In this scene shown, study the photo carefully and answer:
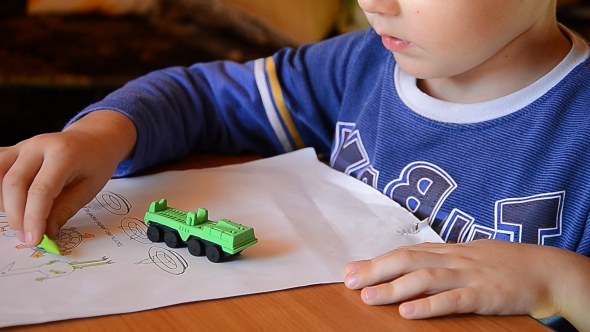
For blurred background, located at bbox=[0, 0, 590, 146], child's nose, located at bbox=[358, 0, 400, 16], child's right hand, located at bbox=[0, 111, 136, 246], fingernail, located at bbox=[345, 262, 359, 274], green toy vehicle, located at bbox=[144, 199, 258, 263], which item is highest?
child's nose, located at bbox=[358, 0, 400, 16]

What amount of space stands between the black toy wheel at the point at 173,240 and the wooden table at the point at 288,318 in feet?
0.26

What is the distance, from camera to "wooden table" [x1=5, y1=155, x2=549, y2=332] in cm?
45

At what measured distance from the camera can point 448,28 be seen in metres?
0.64

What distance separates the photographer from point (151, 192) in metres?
0.67

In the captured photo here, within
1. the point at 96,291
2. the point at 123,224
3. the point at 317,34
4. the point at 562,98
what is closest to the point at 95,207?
the point at 123,224

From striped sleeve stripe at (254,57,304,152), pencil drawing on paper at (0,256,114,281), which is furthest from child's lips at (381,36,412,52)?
pencil drawing on paper at (0,256,114,281)

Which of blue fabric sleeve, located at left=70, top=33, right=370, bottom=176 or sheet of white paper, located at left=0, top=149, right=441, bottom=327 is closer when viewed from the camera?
sheet of white paper, located at left=0, top=149, right=441, bottom=327

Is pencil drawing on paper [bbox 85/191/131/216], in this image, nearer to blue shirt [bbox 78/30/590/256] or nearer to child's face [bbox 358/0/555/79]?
blue shirt [bbox 78/30/590/256]

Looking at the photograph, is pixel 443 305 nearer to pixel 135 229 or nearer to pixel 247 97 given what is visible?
pixel 135 229

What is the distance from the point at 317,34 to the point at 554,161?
0.80 metres

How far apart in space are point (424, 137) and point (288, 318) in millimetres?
340

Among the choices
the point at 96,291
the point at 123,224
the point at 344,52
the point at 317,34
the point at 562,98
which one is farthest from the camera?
the point at 317,34

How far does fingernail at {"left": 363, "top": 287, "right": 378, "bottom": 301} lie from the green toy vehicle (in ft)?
0.31

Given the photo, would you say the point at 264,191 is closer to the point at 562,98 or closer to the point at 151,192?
the point at 151,192
